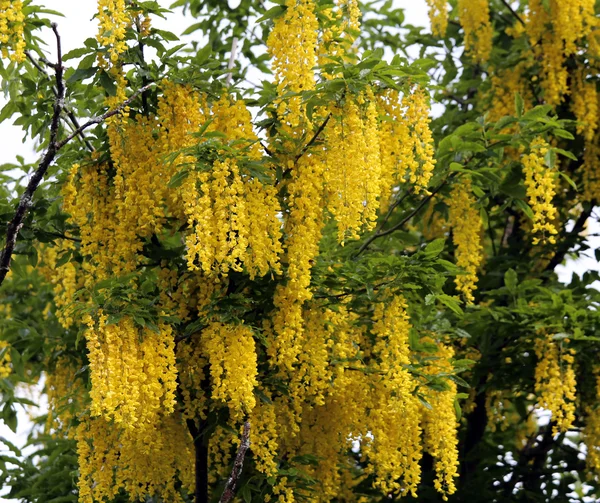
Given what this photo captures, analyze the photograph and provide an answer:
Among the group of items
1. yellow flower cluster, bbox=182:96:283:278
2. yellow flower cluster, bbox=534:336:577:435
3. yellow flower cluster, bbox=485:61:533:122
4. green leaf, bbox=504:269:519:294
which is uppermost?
yellow flower cluster, bbox=485:61:533:122

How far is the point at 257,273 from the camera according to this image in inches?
195

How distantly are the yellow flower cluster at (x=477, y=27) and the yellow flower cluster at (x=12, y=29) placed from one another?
4.19m

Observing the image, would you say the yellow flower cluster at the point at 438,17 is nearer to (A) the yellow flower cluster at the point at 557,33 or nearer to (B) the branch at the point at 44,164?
(A) the yellow flower cluster at the point at 557,33

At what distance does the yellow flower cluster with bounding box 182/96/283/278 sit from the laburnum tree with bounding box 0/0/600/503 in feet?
0.04

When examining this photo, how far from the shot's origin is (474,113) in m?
7.76

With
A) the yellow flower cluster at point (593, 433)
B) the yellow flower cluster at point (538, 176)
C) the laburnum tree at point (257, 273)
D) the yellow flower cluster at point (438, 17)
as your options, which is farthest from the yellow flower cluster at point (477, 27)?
the yellow flower cluster at point (593, 433)

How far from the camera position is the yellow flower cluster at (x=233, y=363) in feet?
16.0

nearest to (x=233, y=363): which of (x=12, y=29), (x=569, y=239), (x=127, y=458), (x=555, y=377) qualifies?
(x=127, y=458)

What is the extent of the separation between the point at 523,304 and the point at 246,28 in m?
3.41

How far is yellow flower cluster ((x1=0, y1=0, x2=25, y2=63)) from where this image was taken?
4684 millimetres

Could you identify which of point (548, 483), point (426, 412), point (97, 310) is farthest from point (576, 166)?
point (97, 310)

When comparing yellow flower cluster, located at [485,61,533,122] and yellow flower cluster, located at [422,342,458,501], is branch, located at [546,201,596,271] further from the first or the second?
yellow flower cluster, located at [422,342,458,501]

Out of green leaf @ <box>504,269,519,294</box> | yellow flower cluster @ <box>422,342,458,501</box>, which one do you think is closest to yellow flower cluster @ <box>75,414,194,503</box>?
yellow flower cluster @ <box>422,342,458,501</box>

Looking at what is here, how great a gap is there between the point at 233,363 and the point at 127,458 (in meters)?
0.95
